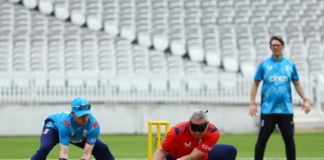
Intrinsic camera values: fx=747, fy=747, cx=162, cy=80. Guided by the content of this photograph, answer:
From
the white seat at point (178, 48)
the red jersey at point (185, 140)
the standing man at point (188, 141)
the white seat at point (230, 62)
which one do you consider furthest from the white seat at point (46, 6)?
the red jersey at point (185, 140)

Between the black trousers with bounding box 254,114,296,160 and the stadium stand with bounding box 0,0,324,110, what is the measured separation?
11.1 metres

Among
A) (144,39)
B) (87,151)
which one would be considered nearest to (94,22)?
(144,39)

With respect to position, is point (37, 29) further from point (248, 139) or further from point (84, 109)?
point (84, 109)

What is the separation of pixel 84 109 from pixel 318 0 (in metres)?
22.9

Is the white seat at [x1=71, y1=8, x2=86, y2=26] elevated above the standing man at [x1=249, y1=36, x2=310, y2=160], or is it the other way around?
the white seat at [x1=71, y1=8, x2=86, y2=26]

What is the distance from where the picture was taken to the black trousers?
10352 mm

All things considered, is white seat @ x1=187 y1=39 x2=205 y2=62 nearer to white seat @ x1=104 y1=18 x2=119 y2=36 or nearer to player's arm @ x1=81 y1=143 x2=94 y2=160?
white seat @ x1=104 y1=18 x2=119 y2=36

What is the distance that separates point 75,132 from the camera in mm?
9297

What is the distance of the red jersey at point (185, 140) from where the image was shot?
28.1 feet

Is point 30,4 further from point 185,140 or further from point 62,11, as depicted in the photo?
point 185,140

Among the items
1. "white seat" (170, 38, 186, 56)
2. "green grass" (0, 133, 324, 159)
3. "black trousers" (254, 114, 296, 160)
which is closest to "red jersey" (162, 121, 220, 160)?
"black trousers" (254, 114, 296, 160)

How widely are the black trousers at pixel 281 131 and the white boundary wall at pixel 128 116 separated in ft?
34.8

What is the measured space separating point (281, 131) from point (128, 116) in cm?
1109

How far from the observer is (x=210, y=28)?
2747 cm
